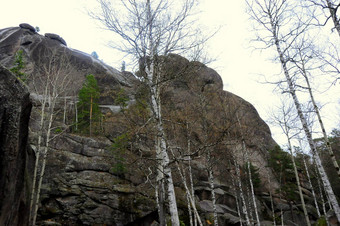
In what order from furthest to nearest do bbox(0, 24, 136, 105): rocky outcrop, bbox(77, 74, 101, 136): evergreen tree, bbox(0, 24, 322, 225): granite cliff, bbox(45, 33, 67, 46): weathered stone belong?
bbox(45, 33, 67, 46): weathered stone, bbox(0, 24, 136, 105): rocky outcrop, bbox(77, 74, 101, 136): evergreen tree, bbox(0, 24, 322, 225): granite cliff

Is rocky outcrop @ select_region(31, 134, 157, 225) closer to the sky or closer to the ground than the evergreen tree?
Result: closer to the ground

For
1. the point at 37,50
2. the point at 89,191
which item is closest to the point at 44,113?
the point at 89,191

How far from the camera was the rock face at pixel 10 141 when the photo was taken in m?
3.44

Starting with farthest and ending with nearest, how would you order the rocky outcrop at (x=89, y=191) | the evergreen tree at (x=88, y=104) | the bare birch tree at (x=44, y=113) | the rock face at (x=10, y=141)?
the evergreen tree at (x=88, y=104), the rocky outcrop at (x=89, y=191), the bare birch tree at (x=44, y=113), the rock face at (x=10, y=141)

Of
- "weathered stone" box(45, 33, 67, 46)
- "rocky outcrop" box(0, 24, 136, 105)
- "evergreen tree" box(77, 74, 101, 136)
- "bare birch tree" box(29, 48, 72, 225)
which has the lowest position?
"bare birch tree" box(29, 48, 72, 225)

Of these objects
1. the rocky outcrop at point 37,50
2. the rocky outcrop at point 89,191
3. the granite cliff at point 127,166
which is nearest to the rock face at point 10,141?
the granite cliff at point 127,166

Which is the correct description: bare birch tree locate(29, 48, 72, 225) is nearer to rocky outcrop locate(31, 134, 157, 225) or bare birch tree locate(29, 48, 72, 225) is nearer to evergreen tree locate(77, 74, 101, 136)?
rocky outcrop locate(31, 134, 157, 225)

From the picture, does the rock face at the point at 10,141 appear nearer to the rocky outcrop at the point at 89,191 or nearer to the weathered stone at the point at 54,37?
the rocky outcrop at the point at 89,191

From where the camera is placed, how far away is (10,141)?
3.60m

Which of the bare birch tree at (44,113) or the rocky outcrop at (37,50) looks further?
the rocky outcrop at (37,50)

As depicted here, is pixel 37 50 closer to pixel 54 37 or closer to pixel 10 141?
pixel 54 37

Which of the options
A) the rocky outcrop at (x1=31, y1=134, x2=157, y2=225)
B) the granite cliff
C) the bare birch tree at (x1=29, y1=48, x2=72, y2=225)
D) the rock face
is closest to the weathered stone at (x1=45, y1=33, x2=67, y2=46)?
the granite cliff

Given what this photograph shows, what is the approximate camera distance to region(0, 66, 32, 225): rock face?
3.44 m

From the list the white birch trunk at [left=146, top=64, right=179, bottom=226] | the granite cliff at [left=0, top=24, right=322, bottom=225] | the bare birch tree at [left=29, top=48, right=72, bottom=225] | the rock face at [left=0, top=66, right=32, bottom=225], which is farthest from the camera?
the granite cliff at [left=0, top=24, right=322, bottom=225]
